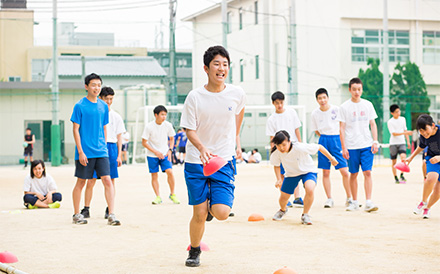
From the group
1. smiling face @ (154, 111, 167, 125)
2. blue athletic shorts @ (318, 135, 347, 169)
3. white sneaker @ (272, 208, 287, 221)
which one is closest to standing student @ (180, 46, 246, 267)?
white sneaker @ (272, 208, 287, 221)

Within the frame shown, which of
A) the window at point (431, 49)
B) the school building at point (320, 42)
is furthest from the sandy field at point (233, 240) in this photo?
the window at point (431, 49)

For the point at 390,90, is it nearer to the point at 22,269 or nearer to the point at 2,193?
the point at 2,193

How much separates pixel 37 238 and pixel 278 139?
10.1 ft

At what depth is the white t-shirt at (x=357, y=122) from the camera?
9.83m

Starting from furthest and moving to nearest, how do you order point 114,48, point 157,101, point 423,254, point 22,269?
point 114,48, point 157,101, point 423,254, point 22,269

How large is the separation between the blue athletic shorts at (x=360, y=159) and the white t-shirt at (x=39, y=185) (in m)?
4.85

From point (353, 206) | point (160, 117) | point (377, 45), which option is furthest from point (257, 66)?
point (353, 206)

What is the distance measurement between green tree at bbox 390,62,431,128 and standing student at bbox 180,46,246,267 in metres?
26.9

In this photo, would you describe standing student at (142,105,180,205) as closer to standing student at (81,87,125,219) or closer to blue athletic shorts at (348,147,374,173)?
standing student at (81,87,125,219)

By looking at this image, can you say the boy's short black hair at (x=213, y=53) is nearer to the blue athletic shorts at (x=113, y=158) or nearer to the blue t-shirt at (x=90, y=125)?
the blue t-shirt at (x=90, y=125)

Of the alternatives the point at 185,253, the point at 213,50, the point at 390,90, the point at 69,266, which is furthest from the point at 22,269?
the point at 390,90

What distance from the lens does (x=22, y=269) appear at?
536 centimetres

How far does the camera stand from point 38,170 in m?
10.5

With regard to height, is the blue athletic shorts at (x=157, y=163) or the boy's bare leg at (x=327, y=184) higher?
the blue athletic shorts at (x=157, y=163)
